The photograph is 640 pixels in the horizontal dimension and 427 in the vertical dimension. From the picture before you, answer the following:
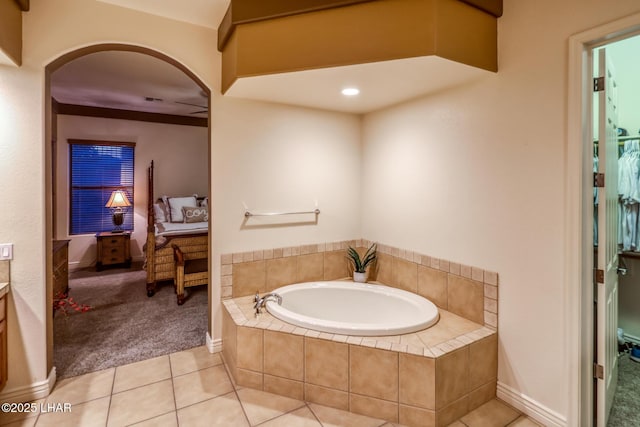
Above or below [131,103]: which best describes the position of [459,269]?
Answer: below

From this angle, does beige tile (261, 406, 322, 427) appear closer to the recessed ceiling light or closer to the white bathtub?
the white bathtub

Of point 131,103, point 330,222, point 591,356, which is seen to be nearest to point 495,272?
point 591,356

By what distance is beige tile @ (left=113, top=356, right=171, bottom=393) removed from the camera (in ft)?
7.68

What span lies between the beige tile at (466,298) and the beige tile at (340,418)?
98 centimetres

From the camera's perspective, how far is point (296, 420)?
6.52 feet

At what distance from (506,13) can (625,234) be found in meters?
2.10

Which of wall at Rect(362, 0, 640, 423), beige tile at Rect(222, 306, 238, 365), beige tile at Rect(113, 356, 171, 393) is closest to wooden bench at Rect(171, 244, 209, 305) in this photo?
beige tile at Rect(113, 356, 171, 393)

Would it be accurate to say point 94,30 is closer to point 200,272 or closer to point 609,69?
point 200,272

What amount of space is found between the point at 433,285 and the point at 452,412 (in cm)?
94

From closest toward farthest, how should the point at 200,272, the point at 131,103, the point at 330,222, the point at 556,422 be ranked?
the point at 556,422 < the point at 330,222 < the point at 200,272 < the point at 131,103

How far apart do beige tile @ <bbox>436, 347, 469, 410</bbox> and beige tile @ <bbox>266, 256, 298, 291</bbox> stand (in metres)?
1.57

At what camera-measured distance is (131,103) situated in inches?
216

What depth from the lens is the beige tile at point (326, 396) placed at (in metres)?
2.09

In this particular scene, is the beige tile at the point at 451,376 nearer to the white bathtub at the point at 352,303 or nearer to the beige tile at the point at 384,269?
the white bathtub at the point at 352,303
